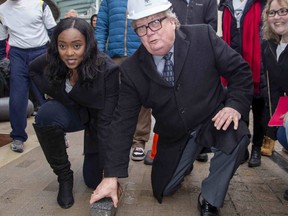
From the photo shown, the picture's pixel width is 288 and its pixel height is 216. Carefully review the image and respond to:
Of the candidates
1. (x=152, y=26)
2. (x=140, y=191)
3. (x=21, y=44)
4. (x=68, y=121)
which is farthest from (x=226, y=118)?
(x=21, y=44)

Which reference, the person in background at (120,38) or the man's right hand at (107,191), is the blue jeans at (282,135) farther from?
the person in background at (120,38)

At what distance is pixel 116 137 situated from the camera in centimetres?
220

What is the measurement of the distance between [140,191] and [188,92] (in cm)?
87

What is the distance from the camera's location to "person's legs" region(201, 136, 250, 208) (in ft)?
6.97

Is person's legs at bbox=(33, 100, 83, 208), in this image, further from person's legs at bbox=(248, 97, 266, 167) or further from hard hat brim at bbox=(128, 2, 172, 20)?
person's legs at bbox=(248, 97, 266, 167)

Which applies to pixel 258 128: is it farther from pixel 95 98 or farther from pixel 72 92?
pixel 72 92

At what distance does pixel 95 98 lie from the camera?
238 cm

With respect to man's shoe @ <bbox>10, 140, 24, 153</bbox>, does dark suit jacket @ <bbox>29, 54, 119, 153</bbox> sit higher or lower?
higher

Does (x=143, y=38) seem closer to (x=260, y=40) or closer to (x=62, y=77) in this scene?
(x=62, y=77)

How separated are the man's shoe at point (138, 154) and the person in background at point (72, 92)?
2.93 feet

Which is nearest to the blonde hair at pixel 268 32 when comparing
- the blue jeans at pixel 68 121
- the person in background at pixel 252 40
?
the person in background at pixel 252 40

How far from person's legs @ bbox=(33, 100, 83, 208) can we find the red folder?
1.31 meters


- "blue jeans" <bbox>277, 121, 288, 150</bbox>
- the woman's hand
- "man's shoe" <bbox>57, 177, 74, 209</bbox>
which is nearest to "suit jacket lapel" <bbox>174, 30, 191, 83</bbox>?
the woman's hand

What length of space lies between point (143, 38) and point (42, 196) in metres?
1.30
